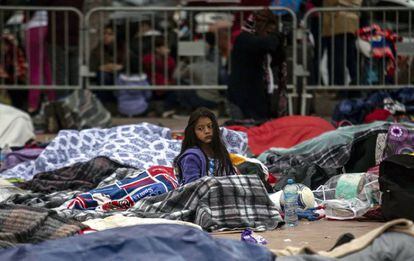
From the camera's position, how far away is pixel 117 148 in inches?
484

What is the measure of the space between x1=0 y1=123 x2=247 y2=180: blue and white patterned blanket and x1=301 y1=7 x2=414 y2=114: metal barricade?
2.86 m

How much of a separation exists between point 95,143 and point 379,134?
104 inches

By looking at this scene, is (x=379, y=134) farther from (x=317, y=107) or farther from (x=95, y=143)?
(x=317, y=107)

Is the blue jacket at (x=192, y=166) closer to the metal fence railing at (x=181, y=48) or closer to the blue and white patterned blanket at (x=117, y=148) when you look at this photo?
the blue and white patterned blanket at (x=117, y=148)

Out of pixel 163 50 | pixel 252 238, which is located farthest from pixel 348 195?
pixel 163 50

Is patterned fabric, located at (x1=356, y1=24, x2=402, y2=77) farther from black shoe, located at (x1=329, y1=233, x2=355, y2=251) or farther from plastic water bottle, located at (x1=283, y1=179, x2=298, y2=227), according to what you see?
black shoe, located at (x1=329, y1=233, x2=355, y2=251)

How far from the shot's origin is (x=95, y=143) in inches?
501

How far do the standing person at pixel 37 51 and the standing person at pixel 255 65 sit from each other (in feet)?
7.90

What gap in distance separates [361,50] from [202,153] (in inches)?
210

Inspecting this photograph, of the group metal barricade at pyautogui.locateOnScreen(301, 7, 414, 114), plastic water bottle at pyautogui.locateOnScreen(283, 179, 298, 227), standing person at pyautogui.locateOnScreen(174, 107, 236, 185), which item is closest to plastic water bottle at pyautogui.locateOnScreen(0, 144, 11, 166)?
standing person at pyautogui.locateOnScreen(174, 107, 236, 185)

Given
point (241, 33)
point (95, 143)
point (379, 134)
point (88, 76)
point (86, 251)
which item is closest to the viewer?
point (86, 251)

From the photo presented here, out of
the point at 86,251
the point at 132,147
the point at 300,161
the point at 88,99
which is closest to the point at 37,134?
the point at 88,99

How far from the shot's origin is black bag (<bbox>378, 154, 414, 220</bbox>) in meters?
9.51

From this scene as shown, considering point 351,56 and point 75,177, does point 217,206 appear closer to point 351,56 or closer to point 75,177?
point 75,177
